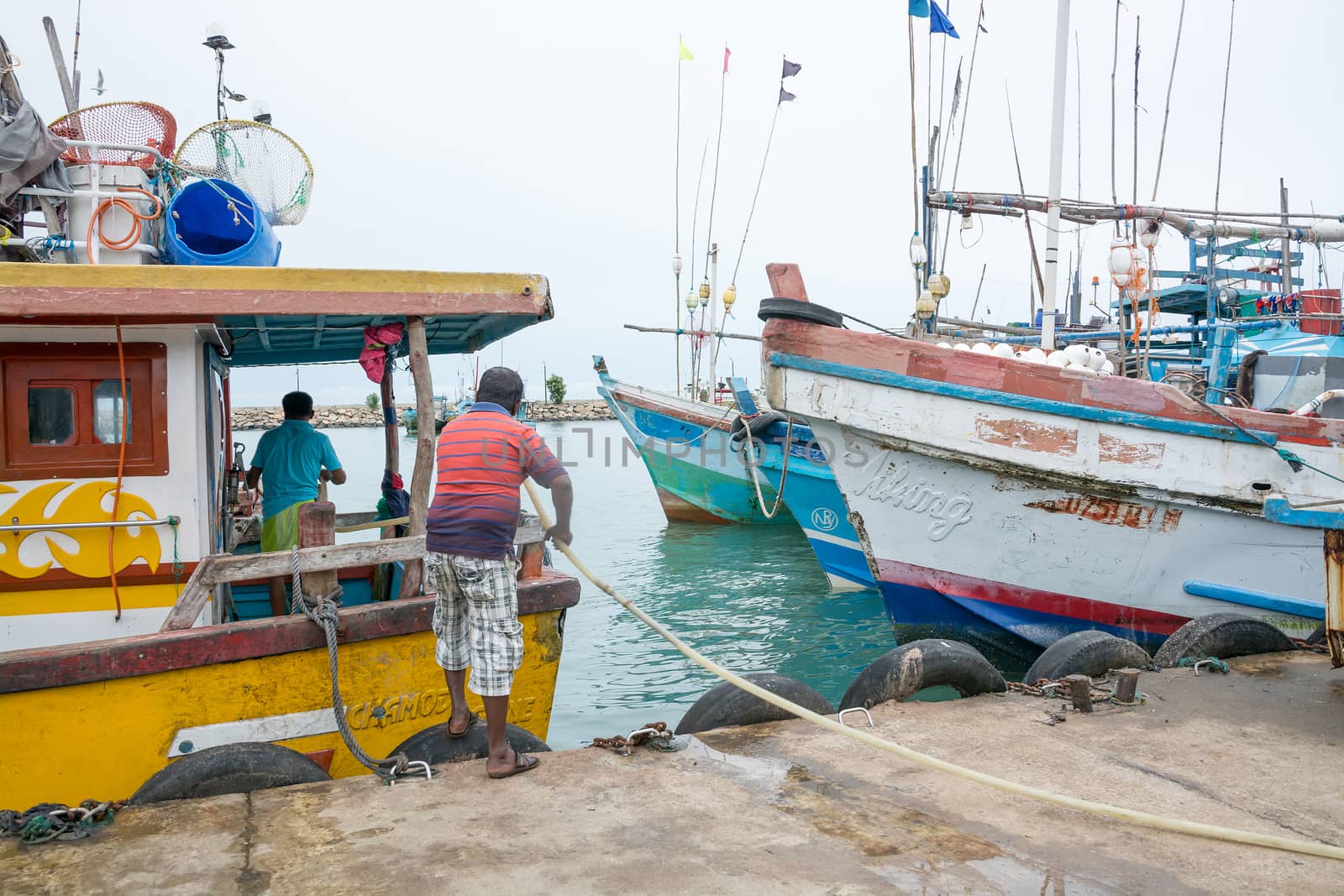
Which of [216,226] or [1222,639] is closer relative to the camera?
[216,226]

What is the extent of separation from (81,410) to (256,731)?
1641 millimetres

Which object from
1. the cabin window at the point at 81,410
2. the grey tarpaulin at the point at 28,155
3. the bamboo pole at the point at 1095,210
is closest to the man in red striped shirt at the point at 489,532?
the cabin window at the point at 81,410

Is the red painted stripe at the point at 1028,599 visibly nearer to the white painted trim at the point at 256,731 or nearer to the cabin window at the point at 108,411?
the white painted trim at the point at 256,731

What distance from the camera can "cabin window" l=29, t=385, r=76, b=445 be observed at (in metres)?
4.20

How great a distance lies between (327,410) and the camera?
8475 cm

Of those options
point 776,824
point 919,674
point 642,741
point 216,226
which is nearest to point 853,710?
point 919,674

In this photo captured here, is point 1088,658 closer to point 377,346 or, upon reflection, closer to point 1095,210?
point 377,346

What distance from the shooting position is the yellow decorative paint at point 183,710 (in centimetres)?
373

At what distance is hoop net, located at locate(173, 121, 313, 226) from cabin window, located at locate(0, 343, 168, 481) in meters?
1.58

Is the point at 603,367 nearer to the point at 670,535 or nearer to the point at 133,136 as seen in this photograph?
the point at 670,535

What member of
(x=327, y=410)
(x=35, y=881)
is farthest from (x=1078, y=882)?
(x=327, y=410)

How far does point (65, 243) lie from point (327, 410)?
84.6m

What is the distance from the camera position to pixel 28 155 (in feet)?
15.5

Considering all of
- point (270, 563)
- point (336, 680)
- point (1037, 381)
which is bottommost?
point (336, 680)
